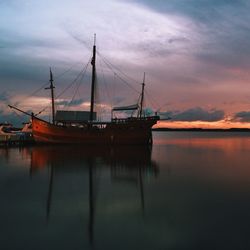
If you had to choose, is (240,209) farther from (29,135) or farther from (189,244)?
(29,135)

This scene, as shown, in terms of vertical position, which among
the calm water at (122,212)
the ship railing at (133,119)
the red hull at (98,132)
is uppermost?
the ship railing at (133,119)

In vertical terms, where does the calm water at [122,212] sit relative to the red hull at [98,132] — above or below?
→ below

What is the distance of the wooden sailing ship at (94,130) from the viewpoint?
4516 centimetres

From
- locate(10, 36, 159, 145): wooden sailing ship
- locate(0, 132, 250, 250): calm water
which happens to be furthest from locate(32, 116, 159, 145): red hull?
locate(0, 132, 250, 250): calm water

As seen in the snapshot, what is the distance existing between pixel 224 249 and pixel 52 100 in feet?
147

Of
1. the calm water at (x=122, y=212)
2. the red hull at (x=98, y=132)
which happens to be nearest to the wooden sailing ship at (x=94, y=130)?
the red hull at (x=98, y=132)

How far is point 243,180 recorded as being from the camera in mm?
19797

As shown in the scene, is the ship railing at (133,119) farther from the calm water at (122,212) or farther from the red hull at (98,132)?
the calm water at (122,212)

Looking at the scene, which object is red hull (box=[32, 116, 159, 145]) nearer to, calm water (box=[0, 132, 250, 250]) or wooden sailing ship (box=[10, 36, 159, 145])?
wooden sailing ship (box=[10, 36, 159, 145])

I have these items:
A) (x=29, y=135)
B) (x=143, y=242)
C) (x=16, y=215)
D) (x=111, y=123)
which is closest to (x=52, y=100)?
(x=29, y=135)

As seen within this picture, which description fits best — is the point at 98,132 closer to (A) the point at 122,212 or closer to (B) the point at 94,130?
(B) the point at 94,130

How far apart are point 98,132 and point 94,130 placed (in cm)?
64

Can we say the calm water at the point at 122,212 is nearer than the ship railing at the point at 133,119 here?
Yes

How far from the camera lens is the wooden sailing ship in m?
45.2
